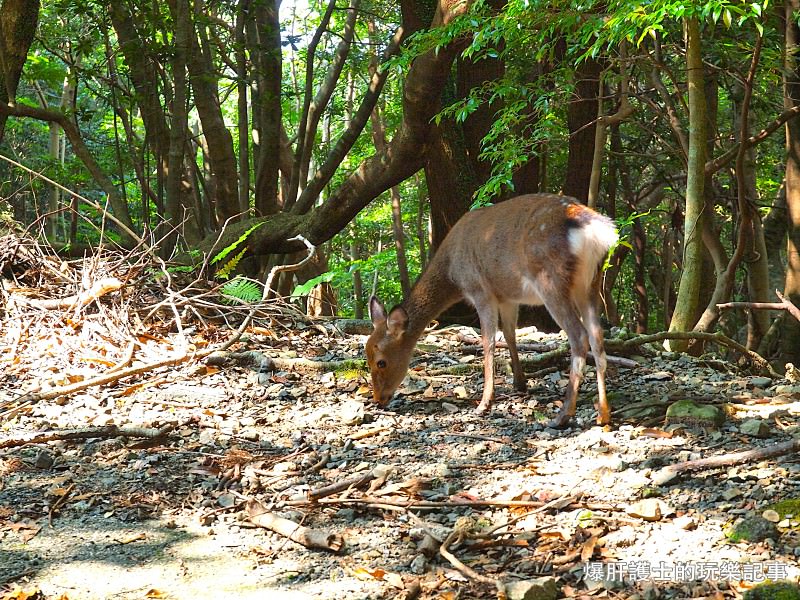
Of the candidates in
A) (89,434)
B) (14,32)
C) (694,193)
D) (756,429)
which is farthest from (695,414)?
(14,32)

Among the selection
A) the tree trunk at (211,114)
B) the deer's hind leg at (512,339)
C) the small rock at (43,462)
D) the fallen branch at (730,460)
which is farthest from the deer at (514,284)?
the tree trunk at (211,114)

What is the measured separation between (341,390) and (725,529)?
3.79 meters

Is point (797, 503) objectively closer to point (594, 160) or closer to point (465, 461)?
point (465, 461)

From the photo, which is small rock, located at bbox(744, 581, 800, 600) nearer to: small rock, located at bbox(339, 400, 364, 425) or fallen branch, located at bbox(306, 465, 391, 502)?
fallen branch, located at bbox(306, 465, 391, 502)

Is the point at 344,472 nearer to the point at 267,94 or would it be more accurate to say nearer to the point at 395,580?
the point at 395,580

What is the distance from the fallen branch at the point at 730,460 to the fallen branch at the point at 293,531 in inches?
68.9

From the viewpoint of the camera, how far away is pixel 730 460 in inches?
183

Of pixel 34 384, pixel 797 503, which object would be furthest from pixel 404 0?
pixel 797 503

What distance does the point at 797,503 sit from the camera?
4.01 metres

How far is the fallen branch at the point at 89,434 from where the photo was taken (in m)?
Result: 5.61

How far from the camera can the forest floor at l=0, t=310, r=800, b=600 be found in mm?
3816

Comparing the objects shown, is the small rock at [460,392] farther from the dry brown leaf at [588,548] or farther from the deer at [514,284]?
the dry brown leaf at [588,548]

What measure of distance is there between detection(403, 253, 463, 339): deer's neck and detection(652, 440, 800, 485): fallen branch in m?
3.11

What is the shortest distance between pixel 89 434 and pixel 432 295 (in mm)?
3087
